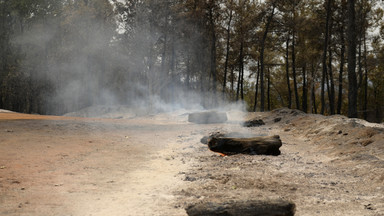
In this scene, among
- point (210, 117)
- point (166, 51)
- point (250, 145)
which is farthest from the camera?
point (166, 51)

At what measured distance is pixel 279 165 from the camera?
272 inches

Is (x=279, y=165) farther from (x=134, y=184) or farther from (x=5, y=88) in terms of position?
(x=5, y=88)

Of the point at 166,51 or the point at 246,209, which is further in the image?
the point at 166,51

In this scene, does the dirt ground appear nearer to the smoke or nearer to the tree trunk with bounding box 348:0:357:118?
the tree trunk with bounding box 348:0:357:118

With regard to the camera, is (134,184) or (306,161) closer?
(134,184)

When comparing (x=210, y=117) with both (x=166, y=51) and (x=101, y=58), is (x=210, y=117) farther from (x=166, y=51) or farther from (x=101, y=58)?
(x=101, y=58)

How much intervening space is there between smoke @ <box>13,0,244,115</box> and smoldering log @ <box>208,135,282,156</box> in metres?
21.8

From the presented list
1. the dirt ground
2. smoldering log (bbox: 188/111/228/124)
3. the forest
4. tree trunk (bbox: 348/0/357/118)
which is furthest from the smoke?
the dirt ground

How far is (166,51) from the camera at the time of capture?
36.4 m

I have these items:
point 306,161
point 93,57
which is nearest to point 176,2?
point 93,57

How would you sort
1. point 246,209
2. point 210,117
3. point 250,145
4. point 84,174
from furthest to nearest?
point 210,117
point 250,145
point 84,174
point 246,209

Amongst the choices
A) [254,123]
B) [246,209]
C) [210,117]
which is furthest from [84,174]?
[210,117]

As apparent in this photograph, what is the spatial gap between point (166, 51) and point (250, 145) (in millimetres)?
29252

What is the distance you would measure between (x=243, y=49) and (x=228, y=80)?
28.4 ft
